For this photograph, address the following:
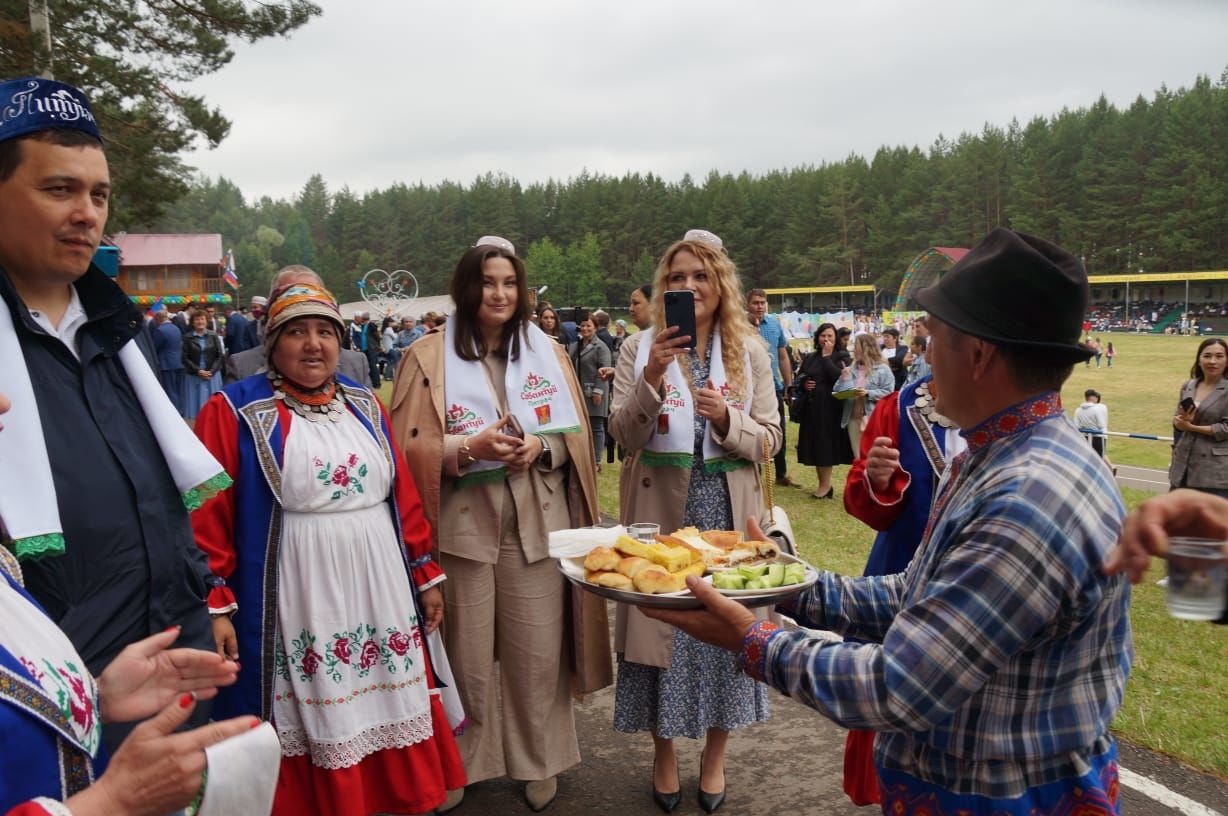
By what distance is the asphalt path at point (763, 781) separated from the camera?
3.70m

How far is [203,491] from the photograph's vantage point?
2.28 meters

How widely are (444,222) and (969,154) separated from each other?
55027 mm

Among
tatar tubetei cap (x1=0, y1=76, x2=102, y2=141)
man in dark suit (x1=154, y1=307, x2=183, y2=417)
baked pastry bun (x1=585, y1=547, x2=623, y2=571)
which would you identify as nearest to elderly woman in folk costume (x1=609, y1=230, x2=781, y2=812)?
baked pastry bun (x1=585, y1=547, x2=623, y2=571)

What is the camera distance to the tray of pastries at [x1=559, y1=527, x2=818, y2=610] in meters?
2.10

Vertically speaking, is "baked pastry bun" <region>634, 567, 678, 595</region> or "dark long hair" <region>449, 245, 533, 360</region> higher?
"dark long hair" <region>449, 245, 533, 360</region>

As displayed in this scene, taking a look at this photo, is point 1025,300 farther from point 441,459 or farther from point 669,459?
point 441,459

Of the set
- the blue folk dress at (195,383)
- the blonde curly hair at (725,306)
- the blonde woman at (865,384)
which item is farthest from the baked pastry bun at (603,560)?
the blue folk dress at (195,383)

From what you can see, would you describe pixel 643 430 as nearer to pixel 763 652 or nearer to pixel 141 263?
pixel 763 652

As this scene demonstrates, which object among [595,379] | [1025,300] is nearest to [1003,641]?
[1025,300]

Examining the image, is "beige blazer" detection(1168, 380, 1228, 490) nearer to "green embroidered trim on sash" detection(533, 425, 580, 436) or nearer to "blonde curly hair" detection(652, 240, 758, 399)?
"blonde curly hair" detection(652, 240, 758, 399)

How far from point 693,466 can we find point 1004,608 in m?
2.37

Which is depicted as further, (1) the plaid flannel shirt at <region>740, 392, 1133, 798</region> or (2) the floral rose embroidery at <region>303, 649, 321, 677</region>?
(2) the floral rose embroidery at <region>303, 649, 321, 677</region>

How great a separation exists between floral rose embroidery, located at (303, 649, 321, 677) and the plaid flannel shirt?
1887 millimetres

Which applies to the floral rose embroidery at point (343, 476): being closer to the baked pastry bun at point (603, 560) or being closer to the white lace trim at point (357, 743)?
the white lace trim at point (357, 743)
